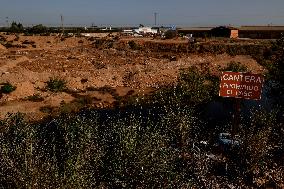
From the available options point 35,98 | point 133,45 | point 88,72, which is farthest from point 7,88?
point 133,45

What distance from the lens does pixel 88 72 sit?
46094 mm

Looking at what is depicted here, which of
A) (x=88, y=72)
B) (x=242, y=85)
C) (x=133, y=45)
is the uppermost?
(x=242, y=85)

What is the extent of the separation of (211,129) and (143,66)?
31.9 metres

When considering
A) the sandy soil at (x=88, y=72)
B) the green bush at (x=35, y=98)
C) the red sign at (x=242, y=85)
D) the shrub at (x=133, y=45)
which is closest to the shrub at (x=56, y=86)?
the sandy soil at (x=88, y=72)

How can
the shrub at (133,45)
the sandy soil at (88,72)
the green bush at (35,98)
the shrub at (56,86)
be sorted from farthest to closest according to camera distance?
1. the shrub at (133,45)
2. the shrub at (56,86)
3. the sandy soil at (88,72)
4. the green bush at (35,98)

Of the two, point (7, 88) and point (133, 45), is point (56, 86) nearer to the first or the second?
point (7, 88)

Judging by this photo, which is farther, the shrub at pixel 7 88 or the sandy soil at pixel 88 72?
the shrub at pixel 7 88

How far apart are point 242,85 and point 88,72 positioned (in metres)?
34.7

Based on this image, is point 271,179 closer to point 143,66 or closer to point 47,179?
point 47,179

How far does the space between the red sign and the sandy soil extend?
816 inches

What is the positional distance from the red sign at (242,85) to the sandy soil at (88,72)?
816 inches

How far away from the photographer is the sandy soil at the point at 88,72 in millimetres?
35875

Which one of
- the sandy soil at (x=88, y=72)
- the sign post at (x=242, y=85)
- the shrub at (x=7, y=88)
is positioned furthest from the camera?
the shrub at (x=7, y=88)

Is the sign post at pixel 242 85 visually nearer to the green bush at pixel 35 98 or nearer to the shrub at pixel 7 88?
the green bush at pixel 35 98
